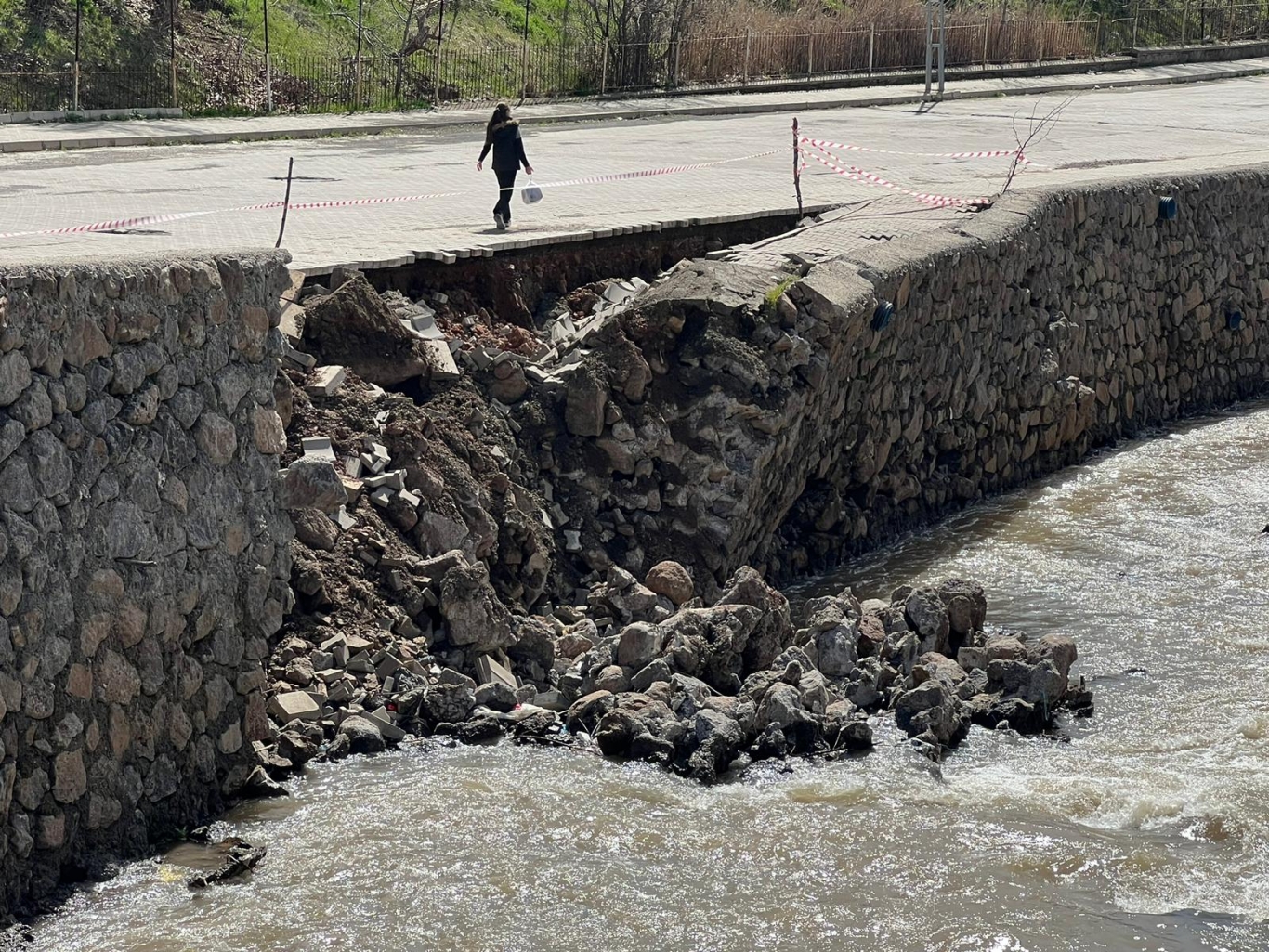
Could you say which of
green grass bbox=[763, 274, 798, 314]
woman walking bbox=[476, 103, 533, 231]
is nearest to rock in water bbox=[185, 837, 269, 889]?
green grass bbox=[763, 274, 798, 314]

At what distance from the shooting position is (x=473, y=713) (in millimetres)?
9781

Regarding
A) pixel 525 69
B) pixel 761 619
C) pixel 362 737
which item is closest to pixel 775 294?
pixel 761 619

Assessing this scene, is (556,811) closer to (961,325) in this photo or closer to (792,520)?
(792,520)

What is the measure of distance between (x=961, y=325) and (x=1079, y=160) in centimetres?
736

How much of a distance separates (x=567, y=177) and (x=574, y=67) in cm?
1082

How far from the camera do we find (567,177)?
1952 cm

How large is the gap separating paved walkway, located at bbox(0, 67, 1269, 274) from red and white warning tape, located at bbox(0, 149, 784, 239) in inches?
1.7

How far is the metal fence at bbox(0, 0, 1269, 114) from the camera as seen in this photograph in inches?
975

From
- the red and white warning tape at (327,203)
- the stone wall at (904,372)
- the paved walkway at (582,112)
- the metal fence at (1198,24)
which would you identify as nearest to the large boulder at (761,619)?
the stone wall at (904,372)

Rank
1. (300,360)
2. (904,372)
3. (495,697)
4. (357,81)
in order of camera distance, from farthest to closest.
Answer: (357,81) < (904,372) < (300,360) < (495,697)

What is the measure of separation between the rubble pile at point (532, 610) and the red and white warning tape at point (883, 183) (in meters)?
6.09

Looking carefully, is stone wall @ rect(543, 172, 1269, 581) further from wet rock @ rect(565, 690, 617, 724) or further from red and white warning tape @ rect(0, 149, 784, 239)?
red and white warning tape @ rect(0, 149, 784, 239)

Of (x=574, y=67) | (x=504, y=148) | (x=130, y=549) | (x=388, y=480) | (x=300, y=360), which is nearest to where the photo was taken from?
(x=130, y=549)

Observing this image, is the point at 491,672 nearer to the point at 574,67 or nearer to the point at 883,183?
the point at 883,183
